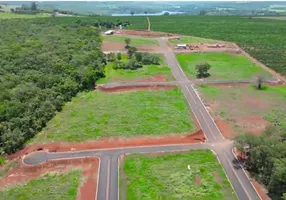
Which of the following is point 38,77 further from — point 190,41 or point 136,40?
point 190,41

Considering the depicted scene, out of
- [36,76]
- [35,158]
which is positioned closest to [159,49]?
[36,76]

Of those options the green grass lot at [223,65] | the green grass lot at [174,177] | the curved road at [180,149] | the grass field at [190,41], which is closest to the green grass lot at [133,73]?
the green grass lot at [223,65]

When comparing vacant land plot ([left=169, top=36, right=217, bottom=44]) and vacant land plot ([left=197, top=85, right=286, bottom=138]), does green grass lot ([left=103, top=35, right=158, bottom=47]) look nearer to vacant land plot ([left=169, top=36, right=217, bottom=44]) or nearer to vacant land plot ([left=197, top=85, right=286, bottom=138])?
vacant land plot ([left=169, top=36, right=217, bottom=44])

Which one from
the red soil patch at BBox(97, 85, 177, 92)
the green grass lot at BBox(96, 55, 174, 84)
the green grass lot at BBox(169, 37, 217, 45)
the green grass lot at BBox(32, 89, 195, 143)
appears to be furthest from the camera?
the green grass lot at BBox(169, 37, 217, 45)

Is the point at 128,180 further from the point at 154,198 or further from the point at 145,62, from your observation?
the point at 145,62

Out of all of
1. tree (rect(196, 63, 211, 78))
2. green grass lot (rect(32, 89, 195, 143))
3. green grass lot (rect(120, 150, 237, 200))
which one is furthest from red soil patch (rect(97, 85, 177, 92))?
green grass lot (rect(120, 150, 237, 200))

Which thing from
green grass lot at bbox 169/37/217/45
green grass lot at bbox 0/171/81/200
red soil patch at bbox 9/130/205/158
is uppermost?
green grass lot at bbox 169/37/217/45
